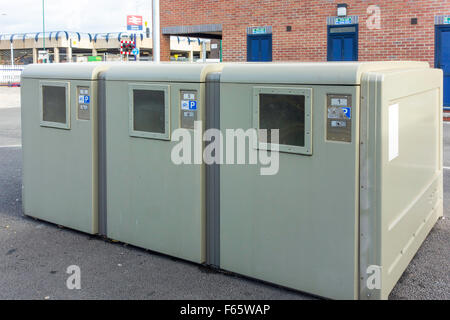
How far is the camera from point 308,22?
18938 mm

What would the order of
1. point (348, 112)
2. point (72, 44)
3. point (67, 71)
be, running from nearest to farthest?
A: point (348, 112), point (67, 71), point (72, 44)

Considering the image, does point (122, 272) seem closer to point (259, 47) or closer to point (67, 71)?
point (67, 71)

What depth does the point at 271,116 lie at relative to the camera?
3959mm

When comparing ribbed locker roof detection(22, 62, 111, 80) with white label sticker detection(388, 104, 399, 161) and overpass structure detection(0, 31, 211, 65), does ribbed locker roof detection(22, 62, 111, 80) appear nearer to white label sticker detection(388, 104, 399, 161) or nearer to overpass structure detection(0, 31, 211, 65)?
white label sticker detection(388, 104, 399, 161)

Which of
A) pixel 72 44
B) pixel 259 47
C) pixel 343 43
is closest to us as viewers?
pixel 343 43

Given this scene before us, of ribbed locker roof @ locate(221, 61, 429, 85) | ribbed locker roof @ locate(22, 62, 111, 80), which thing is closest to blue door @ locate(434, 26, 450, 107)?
ribbed locker roof @ locate(221, 61, 429, 85)

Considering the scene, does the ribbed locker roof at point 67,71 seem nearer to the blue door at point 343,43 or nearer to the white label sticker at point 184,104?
the white label sticker at point 184,104

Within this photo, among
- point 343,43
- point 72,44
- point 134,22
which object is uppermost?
point 72,44

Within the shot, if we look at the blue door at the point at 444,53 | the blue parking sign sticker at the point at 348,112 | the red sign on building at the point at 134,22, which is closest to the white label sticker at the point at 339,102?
the blue parking sign sticker at the point at 348,112

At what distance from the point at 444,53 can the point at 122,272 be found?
49.7ft

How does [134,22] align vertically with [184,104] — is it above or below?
above

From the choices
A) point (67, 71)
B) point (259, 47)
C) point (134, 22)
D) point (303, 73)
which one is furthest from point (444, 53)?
point (134, 22)

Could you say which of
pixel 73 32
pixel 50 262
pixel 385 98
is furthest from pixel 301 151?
pixel 73 32

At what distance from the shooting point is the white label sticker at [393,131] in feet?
12.4
